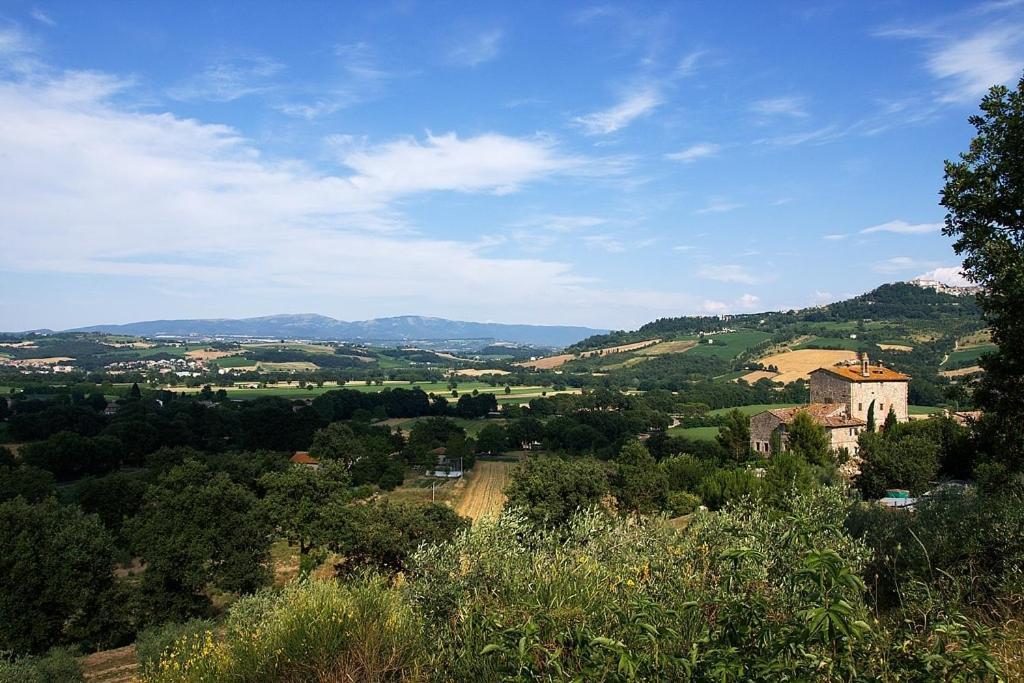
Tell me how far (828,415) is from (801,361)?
82935 mm

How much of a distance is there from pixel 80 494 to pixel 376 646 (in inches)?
1736

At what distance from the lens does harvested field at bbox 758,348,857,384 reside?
120 meters

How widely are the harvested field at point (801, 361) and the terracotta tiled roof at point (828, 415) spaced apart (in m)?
64.1

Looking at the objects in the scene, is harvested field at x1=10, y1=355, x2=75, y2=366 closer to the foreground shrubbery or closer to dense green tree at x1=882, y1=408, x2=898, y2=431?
dense green tree at x1=882, y1=408, x2=898, y2=431

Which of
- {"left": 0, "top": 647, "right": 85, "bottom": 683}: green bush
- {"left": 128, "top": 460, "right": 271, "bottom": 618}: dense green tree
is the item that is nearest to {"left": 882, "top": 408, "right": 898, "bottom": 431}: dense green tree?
{"left": 128, "top": 460, "right": 271, "bottom": 618}: dense green tree

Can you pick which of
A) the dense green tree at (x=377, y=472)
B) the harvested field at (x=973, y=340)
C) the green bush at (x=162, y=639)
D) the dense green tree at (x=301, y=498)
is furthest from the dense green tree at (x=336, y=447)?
the harvested field at (x=973, y=340)

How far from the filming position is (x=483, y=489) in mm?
54312

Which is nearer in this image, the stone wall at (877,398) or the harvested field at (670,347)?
the stone wall at (877,398)

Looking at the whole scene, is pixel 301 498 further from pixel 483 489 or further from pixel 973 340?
pixel 973 340

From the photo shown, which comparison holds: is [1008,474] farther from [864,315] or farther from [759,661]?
[864,315]

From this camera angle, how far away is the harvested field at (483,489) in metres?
45.1

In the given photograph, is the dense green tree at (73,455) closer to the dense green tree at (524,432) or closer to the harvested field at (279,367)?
the dense green tree at (524,432)

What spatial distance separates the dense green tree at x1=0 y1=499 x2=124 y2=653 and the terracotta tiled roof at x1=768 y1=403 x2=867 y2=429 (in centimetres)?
4904

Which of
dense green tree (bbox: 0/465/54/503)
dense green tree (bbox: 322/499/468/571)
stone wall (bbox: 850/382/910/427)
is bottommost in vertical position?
dense green tree (bbox: 0/465/54/503)
